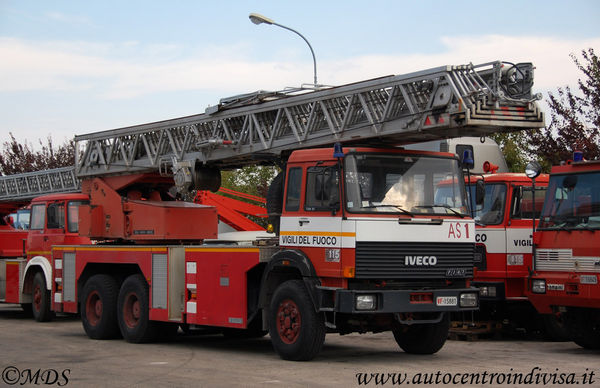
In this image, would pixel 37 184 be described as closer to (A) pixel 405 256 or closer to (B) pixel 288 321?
(B) pixel 288 321

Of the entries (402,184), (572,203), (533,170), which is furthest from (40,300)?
(572,203)

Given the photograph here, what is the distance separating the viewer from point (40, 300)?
20828 mm

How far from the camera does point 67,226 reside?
67.6 ft

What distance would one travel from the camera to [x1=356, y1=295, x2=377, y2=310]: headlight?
11.7 meters

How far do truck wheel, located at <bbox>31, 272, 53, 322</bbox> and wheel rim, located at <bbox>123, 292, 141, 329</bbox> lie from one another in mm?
5257

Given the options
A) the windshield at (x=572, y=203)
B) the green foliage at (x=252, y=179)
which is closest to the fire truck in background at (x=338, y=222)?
the windshield at (x=572, y=203)

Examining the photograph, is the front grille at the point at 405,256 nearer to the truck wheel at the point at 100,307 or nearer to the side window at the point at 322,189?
the side window at the point at 322,189

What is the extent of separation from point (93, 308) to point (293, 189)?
600 centimetres

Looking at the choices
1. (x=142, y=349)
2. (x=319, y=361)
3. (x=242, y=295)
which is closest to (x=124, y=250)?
(x=142, y=349)

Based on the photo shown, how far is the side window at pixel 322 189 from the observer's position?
39.7 feet

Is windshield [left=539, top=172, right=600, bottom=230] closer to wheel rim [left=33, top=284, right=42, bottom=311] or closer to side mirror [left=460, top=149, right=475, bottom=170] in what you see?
side mirror [left=460, top=149, right=475, bottom=170]

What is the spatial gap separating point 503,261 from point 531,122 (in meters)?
3.94

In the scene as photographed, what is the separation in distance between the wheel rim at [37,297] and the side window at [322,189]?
10.5m

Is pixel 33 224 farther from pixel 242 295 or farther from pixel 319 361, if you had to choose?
pixel 319 361
